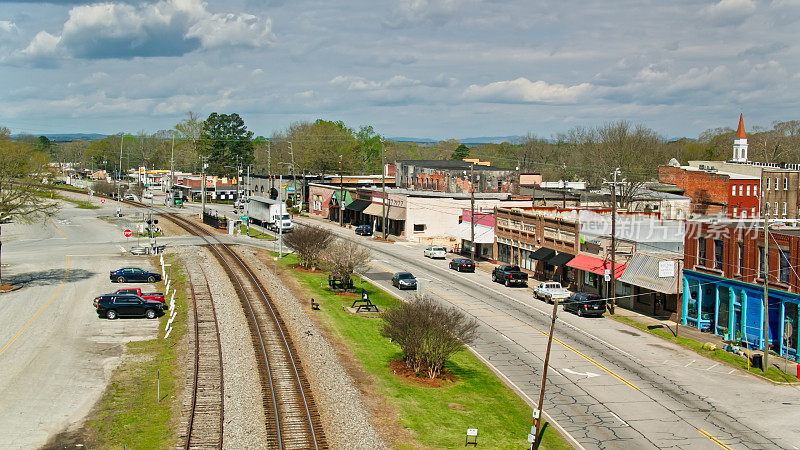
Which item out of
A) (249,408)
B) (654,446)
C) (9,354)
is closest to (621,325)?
(654,446)

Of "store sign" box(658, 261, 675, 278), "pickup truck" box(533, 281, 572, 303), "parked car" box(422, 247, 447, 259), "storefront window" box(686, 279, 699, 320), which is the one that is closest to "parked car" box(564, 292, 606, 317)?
"pickup truck" box(533, 281, 572, 303)

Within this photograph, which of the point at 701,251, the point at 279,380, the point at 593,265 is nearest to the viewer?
the point at 279,380

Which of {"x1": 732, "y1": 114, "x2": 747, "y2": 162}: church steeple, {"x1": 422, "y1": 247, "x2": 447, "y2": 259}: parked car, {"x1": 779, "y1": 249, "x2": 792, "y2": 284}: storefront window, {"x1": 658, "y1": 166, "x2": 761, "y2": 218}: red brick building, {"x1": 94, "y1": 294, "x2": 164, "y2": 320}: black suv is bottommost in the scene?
{"x1": 94, "y1": 294, "x2": 164, "y2": 320}: black suv

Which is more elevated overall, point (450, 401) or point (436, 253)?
point (436, 253)

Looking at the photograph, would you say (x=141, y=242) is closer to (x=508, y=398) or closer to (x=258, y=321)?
(x=258, y=321)

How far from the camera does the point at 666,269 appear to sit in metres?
45.9

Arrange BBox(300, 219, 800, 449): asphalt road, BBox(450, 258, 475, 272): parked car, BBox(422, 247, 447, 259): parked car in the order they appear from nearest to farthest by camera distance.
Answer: BBox(300, 219, 800, 449): asphalt road, BBox(450, 258, 475, 272): parked car, BBox(422, 247, 447, 259): parked car

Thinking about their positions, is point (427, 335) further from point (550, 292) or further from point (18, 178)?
point (18, 178)

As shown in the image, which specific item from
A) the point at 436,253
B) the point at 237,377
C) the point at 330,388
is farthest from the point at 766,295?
the point at 436,253

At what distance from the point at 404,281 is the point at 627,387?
25.7m

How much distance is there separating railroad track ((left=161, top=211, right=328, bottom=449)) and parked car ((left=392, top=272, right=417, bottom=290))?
10.9 metres

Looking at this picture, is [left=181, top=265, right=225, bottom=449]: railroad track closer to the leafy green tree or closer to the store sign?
the store sign

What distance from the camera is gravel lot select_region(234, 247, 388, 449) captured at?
83.5 feet

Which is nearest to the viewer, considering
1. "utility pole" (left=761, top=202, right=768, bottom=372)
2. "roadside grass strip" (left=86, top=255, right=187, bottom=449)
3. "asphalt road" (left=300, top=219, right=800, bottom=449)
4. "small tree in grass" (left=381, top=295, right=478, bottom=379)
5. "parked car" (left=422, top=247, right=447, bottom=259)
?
"roadside grass strip" (left=86, top=255, right=187, bottom=449)
